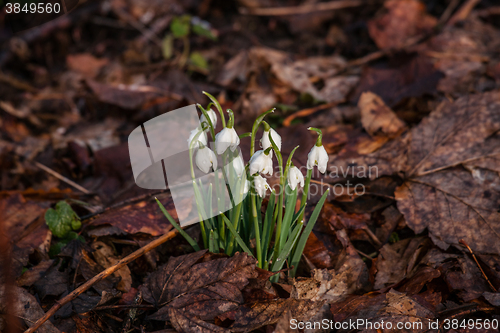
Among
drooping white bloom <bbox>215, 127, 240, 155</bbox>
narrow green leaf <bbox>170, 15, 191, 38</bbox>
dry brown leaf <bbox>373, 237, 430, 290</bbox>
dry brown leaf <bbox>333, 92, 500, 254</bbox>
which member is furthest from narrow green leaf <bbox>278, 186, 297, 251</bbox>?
narrow green leaf <bbox>170, 15, 191, 38</bbox>

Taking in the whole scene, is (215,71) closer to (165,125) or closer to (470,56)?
(165,125)

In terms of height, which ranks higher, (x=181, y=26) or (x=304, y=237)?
(x=181, y=26)

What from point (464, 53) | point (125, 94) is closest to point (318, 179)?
point (125, 94)

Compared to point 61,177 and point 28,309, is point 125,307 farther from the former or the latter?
point 61,177

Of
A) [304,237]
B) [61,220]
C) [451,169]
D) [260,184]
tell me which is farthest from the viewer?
[451,169]

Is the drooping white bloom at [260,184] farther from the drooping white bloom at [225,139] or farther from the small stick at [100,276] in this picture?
the small stick at [100,276]

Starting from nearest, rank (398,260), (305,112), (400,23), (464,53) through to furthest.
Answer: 1. (398,260)
2. (305,112)
3. (464,53)
4. (400,23)
